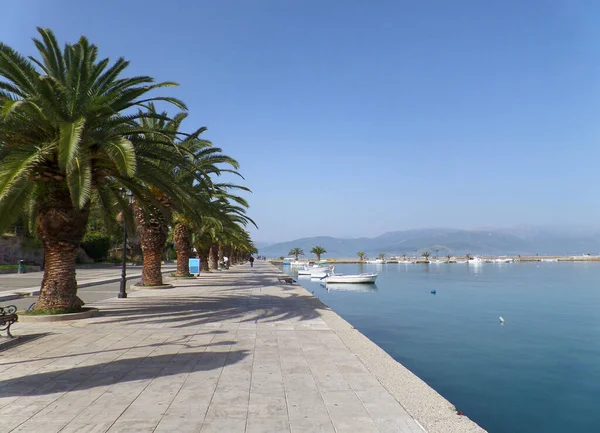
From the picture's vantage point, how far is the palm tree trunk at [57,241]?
11602 millimetres

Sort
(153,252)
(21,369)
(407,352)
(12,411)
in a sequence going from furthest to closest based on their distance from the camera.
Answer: (153,252), (407,352), (21,369), (12,411)

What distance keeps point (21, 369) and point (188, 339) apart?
10.7 feet

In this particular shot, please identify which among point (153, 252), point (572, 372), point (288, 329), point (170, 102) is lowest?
point (572, 372)

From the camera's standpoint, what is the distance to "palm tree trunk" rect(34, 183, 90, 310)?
11.6 metres

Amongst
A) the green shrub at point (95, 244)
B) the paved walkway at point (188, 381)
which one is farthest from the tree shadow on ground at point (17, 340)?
the green shrub at point (95, 244)

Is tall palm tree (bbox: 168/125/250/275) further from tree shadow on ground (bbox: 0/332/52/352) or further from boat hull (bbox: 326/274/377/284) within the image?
boat hull (bbox: 326/274/377/284)

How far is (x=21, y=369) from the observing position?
6758 millimetres

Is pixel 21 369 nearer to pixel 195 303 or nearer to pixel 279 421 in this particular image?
pixel 279 421

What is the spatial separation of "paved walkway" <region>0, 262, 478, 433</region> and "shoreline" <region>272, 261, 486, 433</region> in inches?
5.8

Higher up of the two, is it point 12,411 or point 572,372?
point 12,411

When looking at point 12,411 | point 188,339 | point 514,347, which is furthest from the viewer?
point 514,347

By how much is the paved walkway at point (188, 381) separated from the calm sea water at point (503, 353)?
144 inches

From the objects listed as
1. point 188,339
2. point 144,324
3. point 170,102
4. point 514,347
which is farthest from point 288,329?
point 514,347

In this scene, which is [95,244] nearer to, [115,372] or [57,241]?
[57,241]
